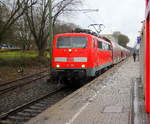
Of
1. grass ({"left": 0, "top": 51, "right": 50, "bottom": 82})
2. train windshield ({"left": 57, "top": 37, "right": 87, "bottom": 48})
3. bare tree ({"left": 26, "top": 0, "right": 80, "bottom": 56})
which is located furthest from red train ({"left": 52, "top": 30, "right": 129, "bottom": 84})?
bare tree ({"left": 26, "top": 0, "right": 80, "bottom": 56})

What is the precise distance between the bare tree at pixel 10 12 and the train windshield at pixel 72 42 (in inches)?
307

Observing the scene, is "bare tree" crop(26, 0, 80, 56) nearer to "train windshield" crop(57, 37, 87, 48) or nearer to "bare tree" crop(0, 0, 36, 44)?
"bare tree" crop(0, 0, 36, 44)

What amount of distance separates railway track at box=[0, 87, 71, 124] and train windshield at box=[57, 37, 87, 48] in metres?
2.66

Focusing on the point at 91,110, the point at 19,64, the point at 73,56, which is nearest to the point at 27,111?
the point at 91,110

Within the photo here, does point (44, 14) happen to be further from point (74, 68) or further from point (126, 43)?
point (126, 43)

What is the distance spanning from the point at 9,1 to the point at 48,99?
12.7 m

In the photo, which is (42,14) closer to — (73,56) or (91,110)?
(73,56)

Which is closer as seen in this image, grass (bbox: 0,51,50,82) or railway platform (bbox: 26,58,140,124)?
railway platform (bbox: 26,58,140,124)

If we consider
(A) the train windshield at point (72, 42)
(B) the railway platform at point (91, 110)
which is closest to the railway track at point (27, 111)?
(B) the railway platform at point (91, 110)

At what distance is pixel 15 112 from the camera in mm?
8078

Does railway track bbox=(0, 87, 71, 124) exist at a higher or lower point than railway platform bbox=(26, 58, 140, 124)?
lower

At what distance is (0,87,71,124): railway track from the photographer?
735 centimetres

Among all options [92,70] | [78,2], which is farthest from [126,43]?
[92,70]

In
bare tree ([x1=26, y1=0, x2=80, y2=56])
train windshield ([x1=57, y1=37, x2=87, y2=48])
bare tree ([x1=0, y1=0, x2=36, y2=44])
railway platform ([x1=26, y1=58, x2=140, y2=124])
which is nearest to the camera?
railway platform ([x1=26, y1=58, x2=140, y2=124])
